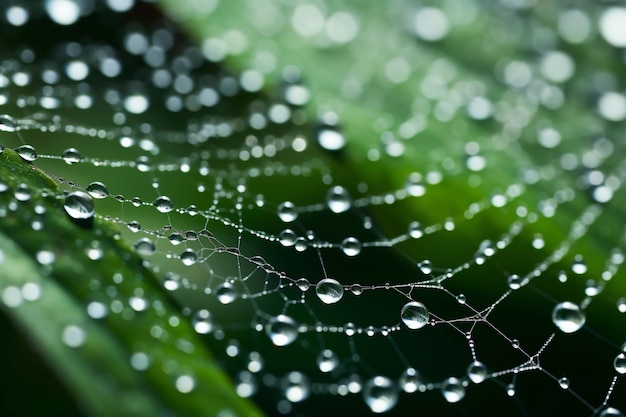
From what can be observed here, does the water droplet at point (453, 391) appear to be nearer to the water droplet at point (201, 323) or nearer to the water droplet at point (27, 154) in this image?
the water droplet at point (201, 323)

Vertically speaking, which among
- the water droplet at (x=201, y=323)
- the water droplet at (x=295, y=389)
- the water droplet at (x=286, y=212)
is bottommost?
the water droplet at (x=295, y=389)

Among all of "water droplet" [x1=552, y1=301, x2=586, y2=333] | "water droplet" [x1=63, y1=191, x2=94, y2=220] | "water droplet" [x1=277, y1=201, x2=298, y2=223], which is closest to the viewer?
"water droplet" [x1=63, y1=191, x2=94, y2=220]

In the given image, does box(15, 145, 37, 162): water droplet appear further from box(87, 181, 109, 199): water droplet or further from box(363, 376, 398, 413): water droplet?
box(363, 376, 398, 413): water droplet

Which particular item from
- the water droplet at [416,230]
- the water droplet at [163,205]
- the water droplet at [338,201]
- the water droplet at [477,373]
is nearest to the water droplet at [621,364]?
the water droplet at [477,373]

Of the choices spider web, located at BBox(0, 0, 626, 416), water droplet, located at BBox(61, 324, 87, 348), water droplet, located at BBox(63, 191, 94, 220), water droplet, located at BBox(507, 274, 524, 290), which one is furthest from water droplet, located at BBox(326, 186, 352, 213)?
water droplet, located at BBox(61, 324, 87, 348)

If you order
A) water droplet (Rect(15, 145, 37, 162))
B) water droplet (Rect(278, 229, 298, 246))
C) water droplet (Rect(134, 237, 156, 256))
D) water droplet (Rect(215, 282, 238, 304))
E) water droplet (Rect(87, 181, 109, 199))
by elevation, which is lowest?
water droplet (Rect(215, 282, 238, 304))

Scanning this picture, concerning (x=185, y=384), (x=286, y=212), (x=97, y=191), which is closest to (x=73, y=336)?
(x=185, y=384)
